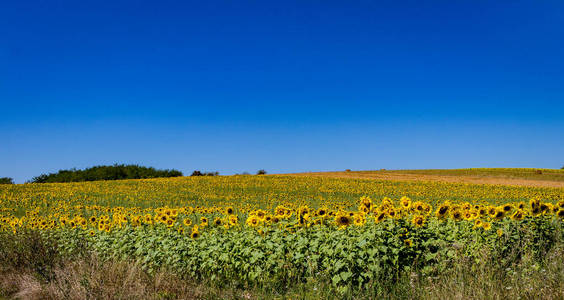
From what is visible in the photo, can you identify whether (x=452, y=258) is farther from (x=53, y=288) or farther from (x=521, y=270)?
(x=53, y=288)

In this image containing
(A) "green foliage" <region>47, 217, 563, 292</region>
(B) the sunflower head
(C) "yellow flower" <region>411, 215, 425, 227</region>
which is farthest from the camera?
(B) the sunflower head

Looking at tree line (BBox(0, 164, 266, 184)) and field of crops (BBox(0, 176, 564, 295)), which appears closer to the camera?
field of crops (BBox(0, 176, 564, 295))

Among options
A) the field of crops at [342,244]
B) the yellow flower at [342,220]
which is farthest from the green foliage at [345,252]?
the yellow flower at [342,220]

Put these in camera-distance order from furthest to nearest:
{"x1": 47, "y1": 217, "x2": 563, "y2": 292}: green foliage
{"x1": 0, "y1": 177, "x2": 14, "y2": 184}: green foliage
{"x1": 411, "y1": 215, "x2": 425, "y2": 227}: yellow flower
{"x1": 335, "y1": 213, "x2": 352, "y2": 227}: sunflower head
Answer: {"x1": 0, "y1": 177, "x2": 14, "y2": 184}: green foliage
{"x1": 335, "y1": 213, "x2": 352, "y2": 227}: sunflower head
{"x1": 411, "y1": 215, "x2": 425, "y2": 227}: yellow flower
{"x1": 47, "y1": 217, "x2": 563, "y2": 292}: green foliage

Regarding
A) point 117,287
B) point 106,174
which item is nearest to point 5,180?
point 106,174

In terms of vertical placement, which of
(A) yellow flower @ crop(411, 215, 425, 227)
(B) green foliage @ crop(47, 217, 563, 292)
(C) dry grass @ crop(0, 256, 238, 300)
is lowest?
(C) dry grass @ crop(0, 256, 238, 300)

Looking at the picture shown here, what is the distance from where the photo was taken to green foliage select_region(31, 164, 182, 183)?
4272cm

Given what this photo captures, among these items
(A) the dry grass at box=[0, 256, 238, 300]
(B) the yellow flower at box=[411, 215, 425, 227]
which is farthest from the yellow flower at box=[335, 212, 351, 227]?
(A) the dry grass at box=[0, 256, 238, 300]

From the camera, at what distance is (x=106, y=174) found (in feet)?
142

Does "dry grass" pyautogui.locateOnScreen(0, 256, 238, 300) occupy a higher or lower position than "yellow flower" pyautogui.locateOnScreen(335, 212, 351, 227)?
lower

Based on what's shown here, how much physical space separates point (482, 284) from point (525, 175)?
178ft

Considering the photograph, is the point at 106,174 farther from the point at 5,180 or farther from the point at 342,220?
the point at 342,220

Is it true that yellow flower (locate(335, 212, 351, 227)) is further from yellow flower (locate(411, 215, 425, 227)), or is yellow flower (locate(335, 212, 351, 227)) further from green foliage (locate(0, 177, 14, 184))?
green foliage (locate(0, 177, 14, 184))

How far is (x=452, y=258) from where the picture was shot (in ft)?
20.4
